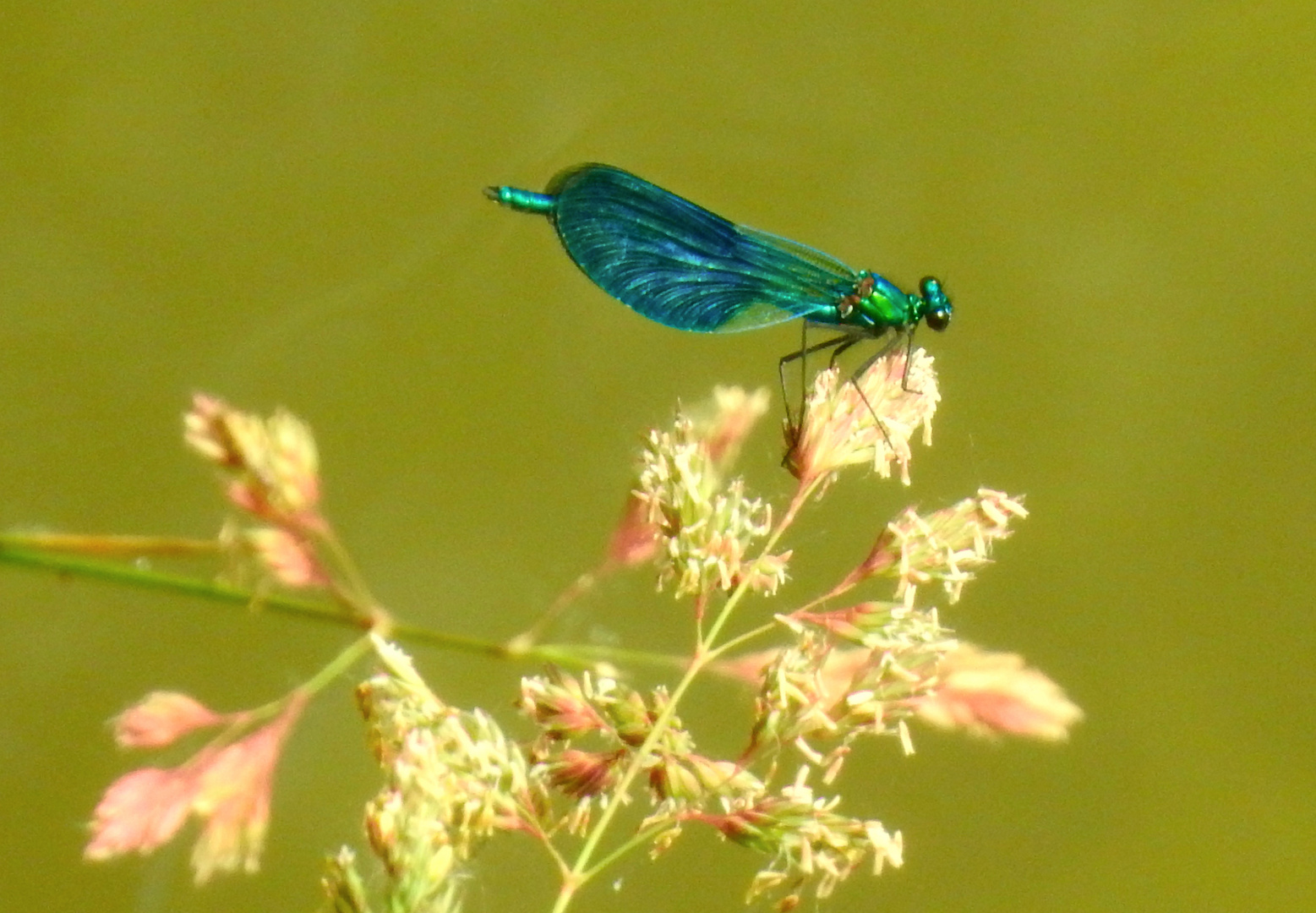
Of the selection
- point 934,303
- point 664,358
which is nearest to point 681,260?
point 934,303

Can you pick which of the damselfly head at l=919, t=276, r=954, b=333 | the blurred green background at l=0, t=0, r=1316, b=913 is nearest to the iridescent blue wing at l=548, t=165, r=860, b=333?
the damselfly head at l=919, t=276, r=954, b=333

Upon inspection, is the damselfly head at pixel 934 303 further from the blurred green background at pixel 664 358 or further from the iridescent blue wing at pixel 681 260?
the blurred green background at pixel 664 358

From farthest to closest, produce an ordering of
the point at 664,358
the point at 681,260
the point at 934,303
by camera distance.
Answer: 1. the point at 664,358
2. the point at 934,303
3. the point at 681,260

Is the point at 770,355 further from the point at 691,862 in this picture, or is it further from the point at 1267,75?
the point at 1267,75

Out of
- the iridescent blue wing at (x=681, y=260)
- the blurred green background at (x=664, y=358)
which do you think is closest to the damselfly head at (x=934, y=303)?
the iridescent blue wing at (x=681, y=260)

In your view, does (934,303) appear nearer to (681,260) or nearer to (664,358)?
(681,260)

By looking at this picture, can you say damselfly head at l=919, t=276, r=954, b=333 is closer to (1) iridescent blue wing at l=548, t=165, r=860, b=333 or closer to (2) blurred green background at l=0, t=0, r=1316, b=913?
(1) iridescent blue wing at l=548, t=165, r=860, b=333
